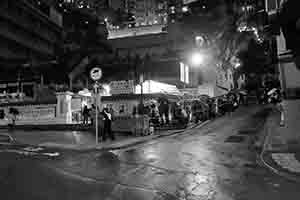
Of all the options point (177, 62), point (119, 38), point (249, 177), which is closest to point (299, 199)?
point (249, 177)

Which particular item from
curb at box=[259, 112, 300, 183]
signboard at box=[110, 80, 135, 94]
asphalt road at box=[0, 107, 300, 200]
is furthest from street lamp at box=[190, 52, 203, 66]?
curb at box=[259, 112, 300, 183]

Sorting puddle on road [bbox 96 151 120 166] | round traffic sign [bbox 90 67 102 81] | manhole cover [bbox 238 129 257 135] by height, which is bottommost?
puddle on road [bbox 96 151 120 166]

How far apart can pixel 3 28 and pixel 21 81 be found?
12459 millimetres

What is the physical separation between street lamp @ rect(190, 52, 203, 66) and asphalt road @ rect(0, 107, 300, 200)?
21.7m

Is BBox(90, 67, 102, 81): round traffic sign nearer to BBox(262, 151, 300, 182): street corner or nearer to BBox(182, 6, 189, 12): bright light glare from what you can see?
BBox(262, 151, 300, 182): street corner

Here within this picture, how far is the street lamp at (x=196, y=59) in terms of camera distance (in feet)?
96.7

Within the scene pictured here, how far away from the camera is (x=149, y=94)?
19.5 m

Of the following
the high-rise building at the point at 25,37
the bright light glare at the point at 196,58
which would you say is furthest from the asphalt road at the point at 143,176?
the high-rise building at the point at 25,37

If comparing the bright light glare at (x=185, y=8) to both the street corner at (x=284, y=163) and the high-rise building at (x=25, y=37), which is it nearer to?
the high-rise building at (x=25, y=37)

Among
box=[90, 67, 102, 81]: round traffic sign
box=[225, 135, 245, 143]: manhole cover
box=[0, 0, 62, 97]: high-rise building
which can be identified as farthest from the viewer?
box=[0, 0, 62, 97]: high-rise building

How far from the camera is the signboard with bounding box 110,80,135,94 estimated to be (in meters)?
21.1

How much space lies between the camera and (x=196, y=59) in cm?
2975

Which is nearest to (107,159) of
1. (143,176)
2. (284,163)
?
(143,176)

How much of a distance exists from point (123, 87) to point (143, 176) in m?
15.9
